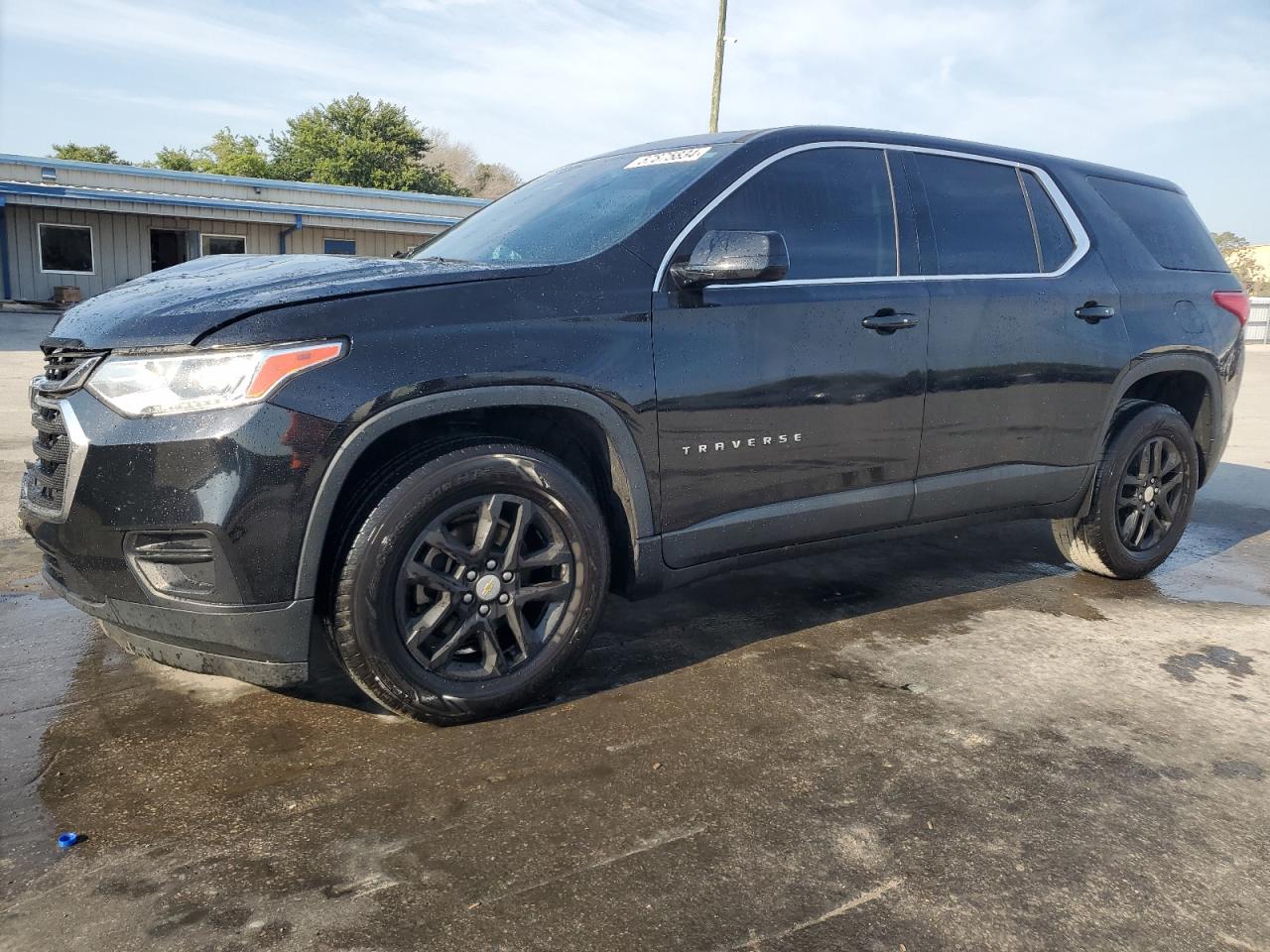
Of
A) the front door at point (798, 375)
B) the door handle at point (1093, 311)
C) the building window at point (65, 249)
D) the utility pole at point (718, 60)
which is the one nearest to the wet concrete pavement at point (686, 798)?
the front door at point (798, 375)

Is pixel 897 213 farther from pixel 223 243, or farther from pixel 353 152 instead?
pixel 353 152

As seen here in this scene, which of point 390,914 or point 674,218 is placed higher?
point 674,218

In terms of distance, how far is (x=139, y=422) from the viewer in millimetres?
2508

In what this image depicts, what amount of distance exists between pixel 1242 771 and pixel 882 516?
1375 mm

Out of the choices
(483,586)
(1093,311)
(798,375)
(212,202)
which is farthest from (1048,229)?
(212,202)

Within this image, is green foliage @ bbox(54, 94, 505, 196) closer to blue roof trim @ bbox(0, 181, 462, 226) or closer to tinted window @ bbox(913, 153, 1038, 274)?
blue roof trim @ bbox(0, 181, 462, 226)

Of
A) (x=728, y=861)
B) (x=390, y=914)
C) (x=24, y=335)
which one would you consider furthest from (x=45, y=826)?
(x=24, y=335)

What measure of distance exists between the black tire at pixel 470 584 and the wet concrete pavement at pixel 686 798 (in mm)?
182

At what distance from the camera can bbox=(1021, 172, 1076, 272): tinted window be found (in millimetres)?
4137

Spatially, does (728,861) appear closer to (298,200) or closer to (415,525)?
(415,525)

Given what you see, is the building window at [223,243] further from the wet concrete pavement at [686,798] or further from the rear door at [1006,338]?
the rear door at [1006,338]

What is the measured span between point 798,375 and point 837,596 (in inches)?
54.4

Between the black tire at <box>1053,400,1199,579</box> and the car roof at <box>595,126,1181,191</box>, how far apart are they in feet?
3.67

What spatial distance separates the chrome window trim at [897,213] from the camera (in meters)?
3.24
